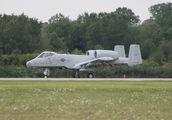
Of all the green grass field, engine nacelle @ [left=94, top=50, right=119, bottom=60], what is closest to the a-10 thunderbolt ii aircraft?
engine nacelle @ [left=94, top=50, right=119, bottom=60]

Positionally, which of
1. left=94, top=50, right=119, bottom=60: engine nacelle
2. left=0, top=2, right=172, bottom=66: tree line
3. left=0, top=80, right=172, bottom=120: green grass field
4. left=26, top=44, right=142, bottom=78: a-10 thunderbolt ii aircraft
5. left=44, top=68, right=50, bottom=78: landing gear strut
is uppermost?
left=0, top=2, right=172, bottom=66: tree line

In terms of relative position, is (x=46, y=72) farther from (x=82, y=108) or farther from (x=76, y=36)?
(x=76, y=36)

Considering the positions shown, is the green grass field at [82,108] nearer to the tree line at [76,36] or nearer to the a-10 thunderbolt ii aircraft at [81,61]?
the a-10 thunderbolt ii aircraft at [81,61]

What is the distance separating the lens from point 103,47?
65250mm

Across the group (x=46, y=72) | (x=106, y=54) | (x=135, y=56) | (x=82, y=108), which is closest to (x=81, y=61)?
(x=106, y=54)

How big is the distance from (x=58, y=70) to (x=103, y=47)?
69.9ft

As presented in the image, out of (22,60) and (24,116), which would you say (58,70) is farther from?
(24,116)

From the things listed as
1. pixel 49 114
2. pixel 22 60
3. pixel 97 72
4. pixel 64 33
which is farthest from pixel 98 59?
pixel 64 33

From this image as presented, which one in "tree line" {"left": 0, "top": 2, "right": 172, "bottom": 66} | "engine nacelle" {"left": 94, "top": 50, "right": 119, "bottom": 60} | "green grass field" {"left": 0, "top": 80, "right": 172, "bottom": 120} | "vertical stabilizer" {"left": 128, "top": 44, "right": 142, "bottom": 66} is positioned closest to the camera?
"green grass field" {"left": 0, "top": 80, "right": 172, "bottom": 120}

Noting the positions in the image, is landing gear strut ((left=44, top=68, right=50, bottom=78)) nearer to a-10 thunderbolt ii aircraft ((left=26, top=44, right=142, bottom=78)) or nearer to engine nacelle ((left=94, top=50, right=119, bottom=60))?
a-10 thunderbolt ii aircraft ((left=26, top=44, right=142, bottom=78))

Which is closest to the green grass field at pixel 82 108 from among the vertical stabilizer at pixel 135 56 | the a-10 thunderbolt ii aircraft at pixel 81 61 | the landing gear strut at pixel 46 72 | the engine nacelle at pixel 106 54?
the landing gear strut at pixel 46 72

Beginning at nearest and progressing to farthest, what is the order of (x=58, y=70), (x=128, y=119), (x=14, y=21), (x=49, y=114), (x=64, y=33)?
1. (x=128, y=119)
2. (x=49, y=114)
3. (x=58, y=70)
4. (x=14, y=21)
5. (x=64, y=33)

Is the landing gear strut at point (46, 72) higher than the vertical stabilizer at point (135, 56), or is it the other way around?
the vertical stabilizer at point (135, 56)

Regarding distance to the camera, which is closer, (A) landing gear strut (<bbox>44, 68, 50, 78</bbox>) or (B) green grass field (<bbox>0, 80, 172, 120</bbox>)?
(B) green grass field (<bbox>0, 80, 172, 120</bbox>)
